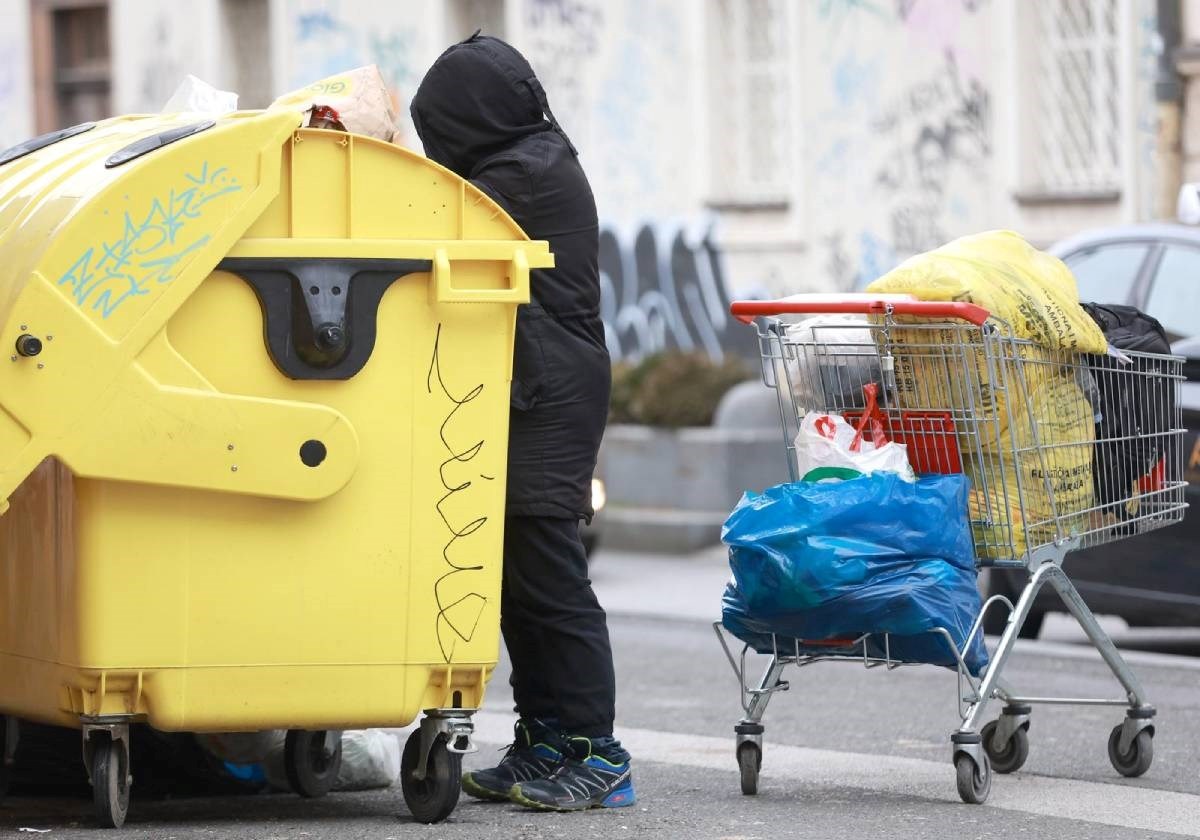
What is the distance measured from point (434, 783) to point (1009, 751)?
69.2 inches

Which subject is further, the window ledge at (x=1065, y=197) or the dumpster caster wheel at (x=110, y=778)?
the window ledge at (x=1065, y=197)

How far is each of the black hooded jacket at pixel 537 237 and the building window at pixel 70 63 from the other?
19498mm

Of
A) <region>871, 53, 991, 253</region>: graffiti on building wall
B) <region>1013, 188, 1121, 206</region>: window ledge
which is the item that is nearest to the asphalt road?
<region>1013, 188, 1121, 206</region>: window ledge

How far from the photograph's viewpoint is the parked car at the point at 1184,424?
29.4 feet

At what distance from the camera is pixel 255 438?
17.4 feet

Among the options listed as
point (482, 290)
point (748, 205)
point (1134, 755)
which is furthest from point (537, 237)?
point (748, 205)

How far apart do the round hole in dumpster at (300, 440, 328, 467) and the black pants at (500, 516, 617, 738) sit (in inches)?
23.8

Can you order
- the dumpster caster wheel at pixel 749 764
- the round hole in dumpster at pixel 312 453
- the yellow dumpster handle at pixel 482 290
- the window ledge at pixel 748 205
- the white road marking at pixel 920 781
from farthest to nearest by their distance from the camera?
the window ledge at pixel 748 205
the dumpster caster wheel at pixel 749 764
the white road marking at pixel 920 781
the yellow dumpster handle at pixel 482 290
the round hole in dumpster at pixel 312 453

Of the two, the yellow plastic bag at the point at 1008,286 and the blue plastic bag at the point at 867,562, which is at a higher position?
the yellow plastic bag at the point at 1008,286

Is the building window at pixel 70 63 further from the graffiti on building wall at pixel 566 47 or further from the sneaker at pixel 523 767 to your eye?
the sneaker at pixel 523 767

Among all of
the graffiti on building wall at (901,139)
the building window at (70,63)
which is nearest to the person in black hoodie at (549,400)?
the graffiti on building wall at (901,139)

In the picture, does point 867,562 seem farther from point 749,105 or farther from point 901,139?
point 749,105

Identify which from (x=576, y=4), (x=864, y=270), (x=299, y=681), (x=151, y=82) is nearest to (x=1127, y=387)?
(x=299, y=681)

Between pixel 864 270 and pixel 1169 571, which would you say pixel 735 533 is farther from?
pixel 864 270
